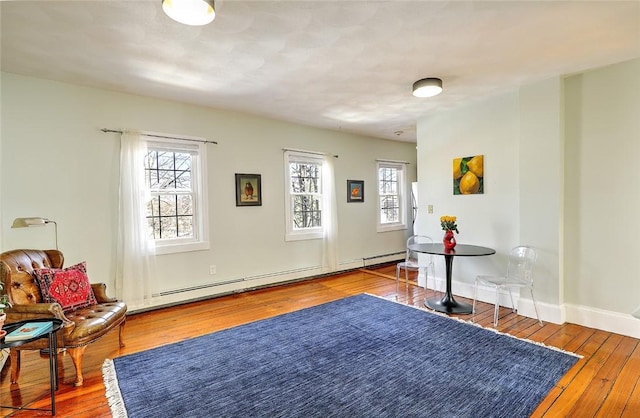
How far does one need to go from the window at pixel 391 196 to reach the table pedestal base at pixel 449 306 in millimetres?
2588

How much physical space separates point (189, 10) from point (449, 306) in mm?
3738

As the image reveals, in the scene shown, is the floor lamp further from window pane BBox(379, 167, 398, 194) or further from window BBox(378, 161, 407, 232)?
window pane BBox(379, 167, 398, 194)

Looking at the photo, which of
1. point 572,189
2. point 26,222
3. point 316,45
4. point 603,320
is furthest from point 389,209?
point 26,222

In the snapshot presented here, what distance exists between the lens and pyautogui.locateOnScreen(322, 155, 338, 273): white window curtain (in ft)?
17.9

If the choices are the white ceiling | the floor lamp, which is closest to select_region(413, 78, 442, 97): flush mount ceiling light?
the white ceiling

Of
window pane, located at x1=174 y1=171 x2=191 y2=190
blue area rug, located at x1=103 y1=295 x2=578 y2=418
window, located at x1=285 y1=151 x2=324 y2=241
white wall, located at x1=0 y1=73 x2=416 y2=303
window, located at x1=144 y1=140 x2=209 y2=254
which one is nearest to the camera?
blue area rug, located at x1=103 y1=295 x2=578 y2=418

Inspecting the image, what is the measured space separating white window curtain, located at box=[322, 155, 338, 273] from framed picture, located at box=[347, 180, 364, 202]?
47cm

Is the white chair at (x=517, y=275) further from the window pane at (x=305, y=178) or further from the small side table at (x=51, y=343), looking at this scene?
the small side table at (x=51, y=343)

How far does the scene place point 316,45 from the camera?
2508 millimetres

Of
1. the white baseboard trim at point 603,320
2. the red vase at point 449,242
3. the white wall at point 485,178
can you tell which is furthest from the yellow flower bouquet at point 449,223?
the white baseboard trim at point 603,320

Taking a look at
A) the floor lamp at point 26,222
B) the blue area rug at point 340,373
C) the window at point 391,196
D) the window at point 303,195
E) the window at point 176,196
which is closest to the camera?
the blue area rug at point 340,373

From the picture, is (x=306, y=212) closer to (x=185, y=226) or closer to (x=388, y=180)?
(x=185, y=226)

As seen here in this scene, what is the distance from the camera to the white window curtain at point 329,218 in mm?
5449

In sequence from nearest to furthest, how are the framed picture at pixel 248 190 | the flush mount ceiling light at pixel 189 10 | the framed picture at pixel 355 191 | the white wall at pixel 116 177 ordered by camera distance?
the flush mount ceiling light at pixel 189 10
the white wall at pixel 116 177
the framed picture at pixel 248 190
the framed picture at pixel 355 191
